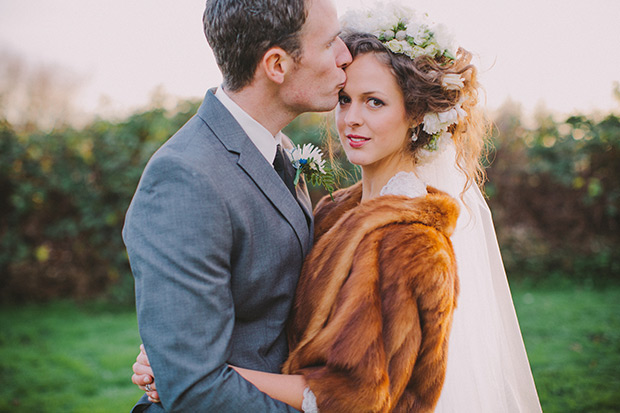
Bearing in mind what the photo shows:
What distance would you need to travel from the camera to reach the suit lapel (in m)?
1.85

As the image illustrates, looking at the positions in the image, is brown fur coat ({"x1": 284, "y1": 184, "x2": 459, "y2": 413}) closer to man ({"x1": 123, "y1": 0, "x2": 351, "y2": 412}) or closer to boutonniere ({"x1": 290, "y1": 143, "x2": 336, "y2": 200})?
man ({"x1": 123, "y1": 0, "x2": 351, "y2": 412})

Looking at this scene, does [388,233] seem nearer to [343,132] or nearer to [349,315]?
[349,315]

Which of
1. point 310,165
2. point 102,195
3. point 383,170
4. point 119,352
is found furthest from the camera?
point 102,195

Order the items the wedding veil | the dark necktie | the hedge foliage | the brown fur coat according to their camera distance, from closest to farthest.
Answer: the brown fur coat → the dark necktie → the wedding veil → the hedge foliage

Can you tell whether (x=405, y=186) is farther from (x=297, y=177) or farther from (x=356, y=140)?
(x=297, y=177)

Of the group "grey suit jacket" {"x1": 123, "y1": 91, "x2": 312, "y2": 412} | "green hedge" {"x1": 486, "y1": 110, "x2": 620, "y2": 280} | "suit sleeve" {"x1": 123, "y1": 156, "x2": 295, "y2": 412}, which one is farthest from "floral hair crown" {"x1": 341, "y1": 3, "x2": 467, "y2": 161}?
"green hedge" {"x1": 486, "y1": 110, "x2": 620, "y2": 280}

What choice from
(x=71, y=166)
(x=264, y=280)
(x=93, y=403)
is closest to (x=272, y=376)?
(x=264, y=280)

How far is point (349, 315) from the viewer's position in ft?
5.80

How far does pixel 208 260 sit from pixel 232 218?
0.64 feet

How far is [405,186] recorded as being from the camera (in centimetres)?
230

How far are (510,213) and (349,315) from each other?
23.4 feet

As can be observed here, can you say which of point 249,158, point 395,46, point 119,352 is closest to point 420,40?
point 395,46

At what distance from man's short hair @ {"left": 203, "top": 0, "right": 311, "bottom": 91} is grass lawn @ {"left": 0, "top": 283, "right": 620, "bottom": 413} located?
3.66 m

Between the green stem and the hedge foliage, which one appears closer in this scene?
the green stem
